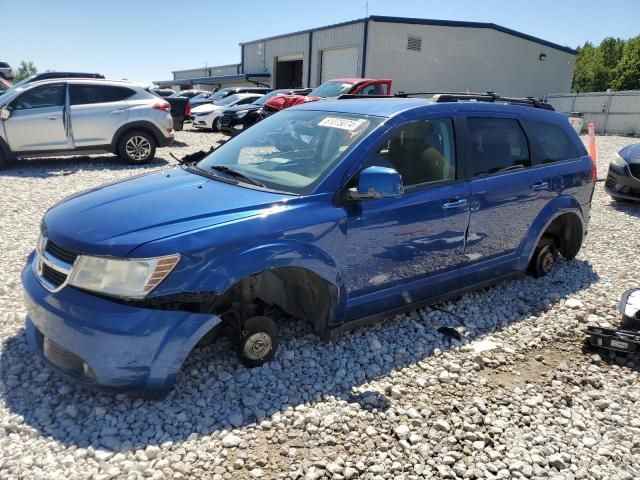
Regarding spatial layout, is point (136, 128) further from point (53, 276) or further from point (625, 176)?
A: point (625, 176)

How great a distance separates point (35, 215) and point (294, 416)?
568 cm

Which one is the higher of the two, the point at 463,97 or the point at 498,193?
the point at 463,97

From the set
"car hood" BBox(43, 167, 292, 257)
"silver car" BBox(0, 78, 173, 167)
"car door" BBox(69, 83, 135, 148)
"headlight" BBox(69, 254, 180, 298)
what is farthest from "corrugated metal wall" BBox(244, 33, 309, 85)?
"headlight" BBox(69, 254, 180, 298)

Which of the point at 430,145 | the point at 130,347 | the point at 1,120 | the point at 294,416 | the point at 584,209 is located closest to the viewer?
the point at 130,347

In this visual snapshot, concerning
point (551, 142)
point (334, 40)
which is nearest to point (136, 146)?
point (551, 142)

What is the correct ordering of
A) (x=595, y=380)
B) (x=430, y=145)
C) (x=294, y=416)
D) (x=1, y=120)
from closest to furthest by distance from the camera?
(x=294, y=416) < (x=595, y=380) < (x=430, y=145) < (x=1, y=120)

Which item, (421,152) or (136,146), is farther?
(136,146)

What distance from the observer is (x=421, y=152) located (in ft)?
12.3

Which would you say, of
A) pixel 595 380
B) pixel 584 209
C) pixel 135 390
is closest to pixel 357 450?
pixel 135 390

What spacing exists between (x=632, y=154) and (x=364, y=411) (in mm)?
7907

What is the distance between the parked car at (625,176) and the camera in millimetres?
8227

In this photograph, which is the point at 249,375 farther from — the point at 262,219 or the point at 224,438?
the point at 262,219

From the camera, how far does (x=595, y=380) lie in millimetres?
3377

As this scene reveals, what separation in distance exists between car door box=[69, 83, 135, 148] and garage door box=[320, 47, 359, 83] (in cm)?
1907
